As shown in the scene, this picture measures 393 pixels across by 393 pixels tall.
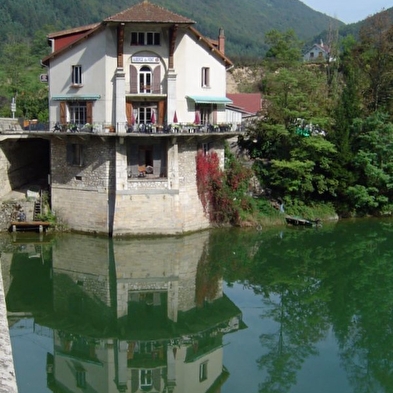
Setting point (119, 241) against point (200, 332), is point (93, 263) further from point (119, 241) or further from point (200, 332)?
point (200, 332)

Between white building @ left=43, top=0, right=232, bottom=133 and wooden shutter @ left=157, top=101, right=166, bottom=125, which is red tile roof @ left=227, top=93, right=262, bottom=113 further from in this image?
wooden shutter @ left=157, top=101, right=166, bottom=125

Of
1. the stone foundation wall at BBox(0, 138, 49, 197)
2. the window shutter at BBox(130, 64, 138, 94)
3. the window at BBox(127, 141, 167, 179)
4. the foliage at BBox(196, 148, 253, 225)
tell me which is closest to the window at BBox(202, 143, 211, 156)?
the foliage at BBox(196, 148, 253, 225)

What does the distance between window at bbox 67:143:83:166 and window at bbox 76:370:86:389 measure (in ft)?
49.8

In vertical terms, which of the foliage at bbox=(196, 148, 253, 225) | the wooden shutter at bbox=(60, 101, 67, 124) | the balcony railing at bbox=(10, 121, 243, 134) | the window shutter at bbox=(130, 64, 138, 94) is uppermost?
the window shutter at bbox=(130, 64, 138, 94)

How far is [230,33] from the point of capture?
174 meters

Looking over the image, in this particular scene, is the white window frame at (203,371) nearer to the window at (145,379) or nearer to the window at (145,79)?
the window at (145,379)

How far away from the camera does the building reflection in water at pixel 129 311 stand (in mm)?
17875

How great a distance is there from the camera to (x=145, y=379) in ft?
58.3

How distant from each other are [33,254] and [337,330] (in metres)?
14.3

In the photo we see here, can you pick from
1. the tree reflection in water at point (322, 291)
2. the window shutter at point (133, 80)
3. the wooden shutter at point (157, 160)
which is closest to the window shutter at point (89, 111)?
the window shutter at point (133, 80)

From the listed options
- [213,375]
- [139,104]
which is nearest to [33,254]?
[139,104]

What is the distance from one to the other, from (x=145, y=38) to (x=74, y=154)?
267 inches

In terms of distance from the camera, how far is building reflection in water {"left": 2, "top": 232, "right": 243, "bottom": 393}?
17875 millimetres

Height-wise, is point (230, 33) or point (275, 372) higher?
point (230, 33)
